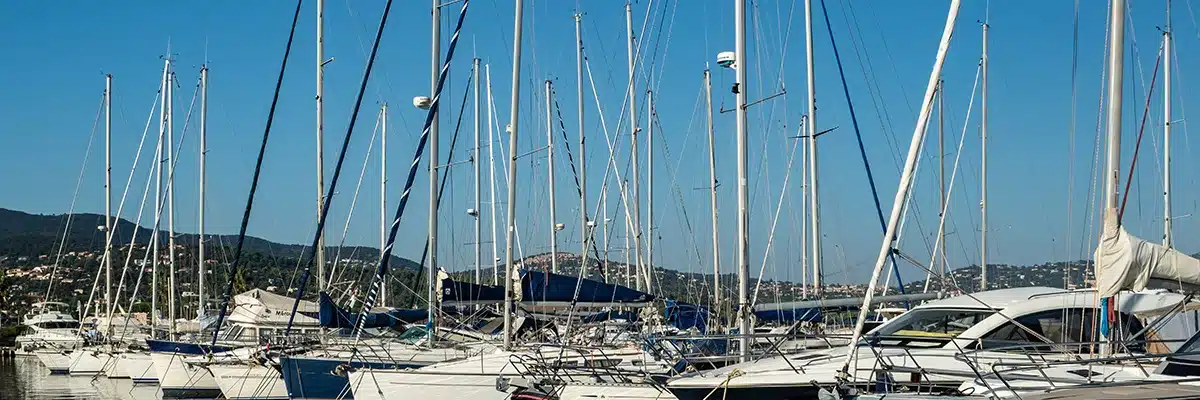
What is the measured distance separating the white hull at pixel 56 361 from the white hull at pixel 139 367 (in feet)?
15.6

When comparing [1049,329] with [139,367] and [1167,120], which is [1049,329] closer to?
[1167,120]

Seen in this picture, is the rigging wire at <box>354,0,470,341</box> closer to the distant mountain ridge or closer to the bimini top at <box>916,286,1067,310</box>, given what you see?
the bimini top at <box>916,286,1067,310</box>

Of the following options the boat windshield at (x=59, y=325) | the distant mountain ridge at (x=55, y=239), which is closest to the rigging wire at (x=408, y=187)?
the boat windshield at (x=59, y=325)

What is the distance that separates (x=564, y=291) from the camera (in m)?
23.8

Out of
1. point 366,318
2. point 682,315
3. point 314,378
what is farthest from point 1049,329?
point 682,315

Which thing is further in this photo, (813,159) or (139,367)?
(139,367)

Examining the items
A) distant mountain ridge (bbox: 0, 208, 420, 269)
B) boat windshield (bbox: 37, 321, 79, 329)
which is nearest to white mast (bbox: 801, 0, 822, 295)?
boat windshield (bbox: 37, 321, 79, 329)

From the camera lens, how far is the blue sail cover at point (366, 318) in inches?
954

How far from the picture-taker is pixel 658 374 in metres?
18.3

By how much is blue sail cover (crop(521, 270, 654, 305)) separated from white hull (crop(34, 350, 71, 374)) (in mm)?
25593

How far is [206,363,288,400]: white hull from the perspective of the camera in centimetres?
2722

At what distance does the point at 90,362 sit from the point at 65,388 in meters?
5.51

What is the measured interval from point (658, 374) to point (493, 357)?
140 inches

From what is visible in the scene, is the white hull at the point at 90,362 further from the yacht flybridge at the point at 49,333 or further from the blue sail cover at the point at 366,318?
the blue sail cover at the point at 366,318
